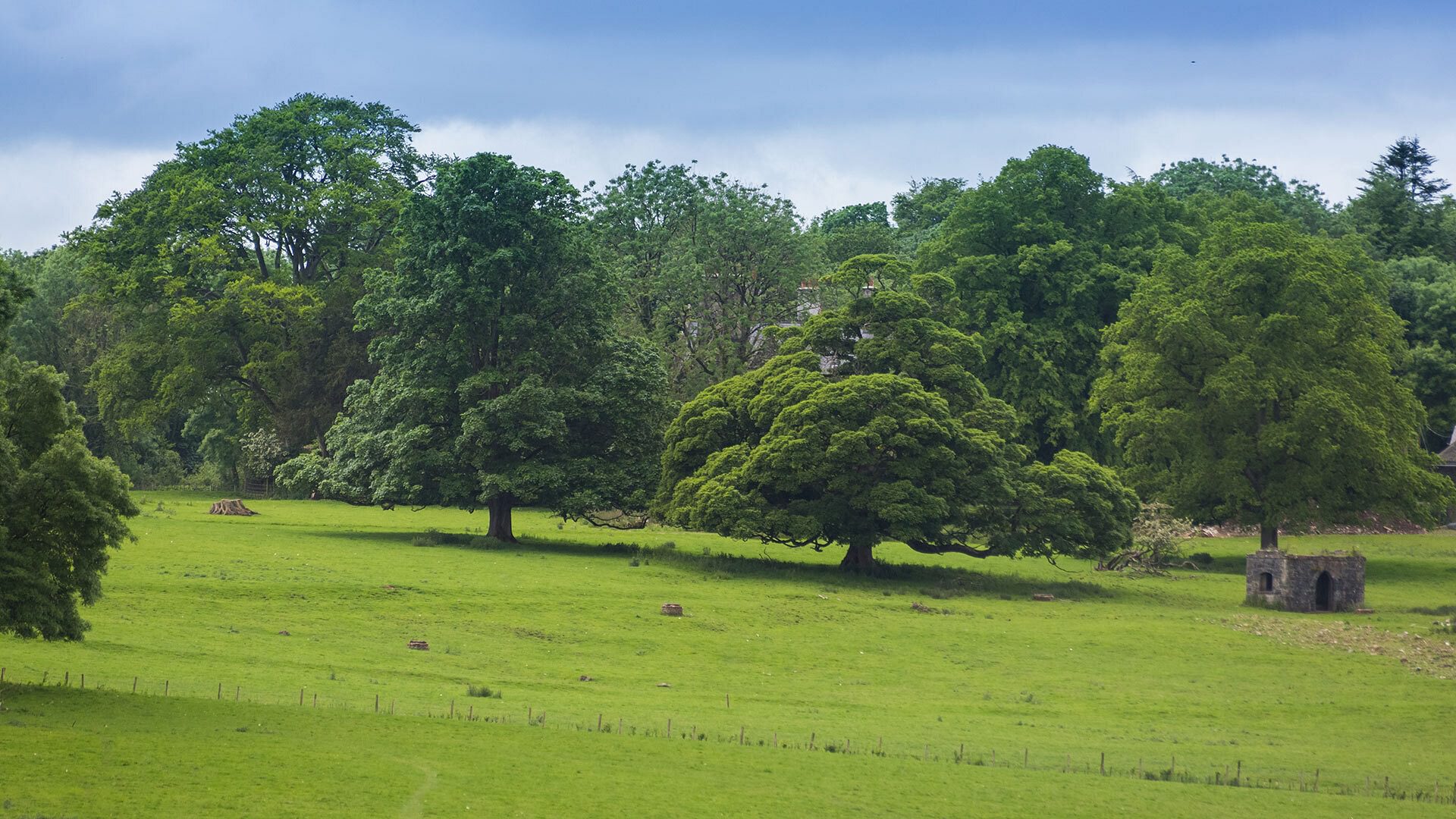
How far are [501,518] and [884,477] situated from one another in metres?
17.9

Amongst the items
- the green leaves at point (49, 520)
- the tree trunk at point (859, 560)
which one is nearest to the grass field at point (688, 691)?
the tree trunk at point (859, 560)

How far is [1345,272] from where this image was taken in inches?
2808

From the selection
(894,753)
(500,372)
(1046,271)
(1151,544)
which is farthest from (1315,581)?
(500,372)

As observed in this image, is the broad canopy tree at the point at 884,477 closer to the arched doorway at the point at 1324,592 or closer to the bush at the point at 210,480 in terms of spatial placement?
the arched doorway at the point at 1324,592

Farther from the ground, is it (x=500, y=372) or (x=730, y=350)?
(x=730, y=350)

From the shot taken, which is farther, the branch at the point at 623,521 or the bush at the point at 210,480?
the bush at the point at 210,480

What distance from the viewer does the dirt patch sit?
4494 centimetres

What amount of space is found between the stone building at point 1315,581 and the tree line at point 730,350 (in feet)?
21.5

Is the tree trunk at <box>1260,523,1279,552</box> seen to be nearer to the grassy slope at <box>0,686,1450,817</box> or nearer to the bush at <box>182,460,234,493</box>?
the grassy slope at <box>0,686,1450,817</box>

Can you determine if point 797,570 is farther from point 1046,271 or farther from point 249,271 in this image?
point 249,271

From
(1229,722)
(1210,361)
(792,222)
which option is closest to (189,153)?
(792,222)

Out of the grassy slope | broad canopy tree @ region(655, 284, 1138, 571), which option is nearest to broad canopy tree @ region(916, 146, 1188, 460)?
broad canopy tree @ region(655, 284, 1138, 571)

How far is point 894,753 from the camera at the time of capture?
32.6 m

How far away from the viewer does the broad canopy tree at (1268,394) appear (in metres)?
66.6
